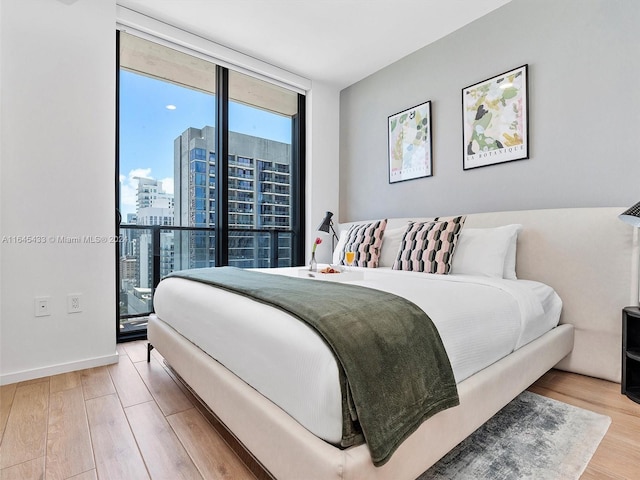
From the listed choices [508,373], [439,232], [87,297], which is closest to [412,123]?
[439,232]

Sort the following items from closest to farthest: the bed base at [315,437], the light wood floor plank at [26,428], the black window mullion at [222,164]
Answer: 1. the bed base at [315,437]
2. the light wood floor plank at [26,428]
3. the black window mullion at [222,164]

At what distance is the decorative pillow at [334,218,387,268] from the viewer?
2867 mm

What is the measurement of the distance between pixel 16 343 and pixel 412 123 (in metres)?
3.63

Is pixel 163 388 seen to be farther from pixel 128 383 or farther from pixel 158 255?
pixel 158 255

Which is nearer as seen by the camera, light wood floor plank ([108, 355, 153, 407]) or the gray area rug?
the gray area rug

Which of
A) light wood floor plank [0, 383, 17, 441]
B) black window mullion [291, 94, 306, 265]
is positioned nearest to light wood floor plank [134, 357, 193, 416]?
light wood floor plank [0, 383, 17, 441]

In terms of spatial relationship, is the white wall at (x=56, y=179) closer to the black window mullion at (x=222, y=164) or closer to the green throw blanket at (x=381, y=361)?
the black window mullion at (x=222, y=164)

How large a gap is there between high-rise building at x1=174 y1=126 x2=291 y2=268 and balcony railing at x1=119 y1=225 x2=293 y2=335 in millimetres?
11

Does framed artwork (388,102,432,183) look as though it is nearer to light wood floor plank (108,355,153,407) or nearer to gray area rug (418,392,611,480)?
gray area rug (418,392,611,480)

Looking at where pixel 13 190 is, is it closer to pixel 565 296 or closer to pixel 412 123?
pixel 412 123

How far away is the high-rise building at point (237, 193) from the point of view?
3.46m

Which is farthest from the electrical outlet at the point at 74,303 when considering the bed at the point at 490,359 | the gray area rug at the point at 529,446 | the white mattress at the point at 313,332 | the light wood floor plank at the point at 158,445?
the gray area rug at the point at 529,446

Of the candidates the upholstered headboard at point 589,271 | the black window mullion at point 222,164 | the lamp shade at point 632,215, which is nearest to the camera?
the lamp shade at point 632,215

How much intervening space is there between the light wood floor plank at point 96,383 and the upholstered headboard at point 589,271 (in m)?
2.84
